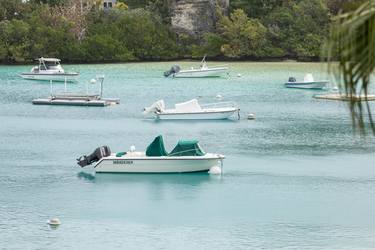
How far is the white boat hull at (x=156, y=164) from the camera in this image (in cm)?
3088

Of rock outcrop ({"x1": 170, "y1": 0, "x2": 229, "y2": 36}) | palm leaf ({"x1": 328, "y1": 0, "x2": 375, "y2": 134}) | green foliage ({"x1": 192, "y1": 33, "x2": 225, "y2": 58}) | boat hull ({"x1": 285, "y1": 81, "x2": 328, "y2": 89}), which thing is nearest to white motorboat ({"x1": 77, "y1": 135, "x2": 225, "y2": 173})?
palm leaf ({"x1": 328, "y1": 0, "x2": 375, "y2": 134})

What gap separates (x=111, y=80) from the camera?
76875 millimetres

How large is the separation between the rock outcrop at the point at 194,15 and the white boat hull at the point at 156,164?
75314 millimetres

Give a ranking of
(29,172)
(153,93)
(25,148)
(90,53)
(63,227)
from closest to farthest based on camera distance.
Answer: (63,227) < (29,172) < (25,148) < (153,93) < (90,53)

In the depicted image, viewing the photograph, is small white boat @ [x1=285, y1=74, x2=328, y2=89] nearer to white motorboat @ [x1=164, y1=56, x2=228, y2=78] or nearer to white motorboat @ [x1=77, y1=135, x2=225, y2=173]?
white motorboat @ [x1=164, y1=56, x2=228, y2=78]

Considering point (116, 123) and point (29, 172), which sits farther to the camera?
point (116, 123)

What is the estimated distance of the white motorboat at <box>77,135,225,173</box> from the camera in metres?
30.9

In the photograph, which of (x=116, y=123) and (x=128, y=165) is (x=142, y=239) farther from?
(x=116, y=123)

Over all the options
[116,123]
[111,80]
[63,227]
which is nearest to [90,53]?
[111,80]

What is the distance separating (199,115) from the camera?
49.7 metres

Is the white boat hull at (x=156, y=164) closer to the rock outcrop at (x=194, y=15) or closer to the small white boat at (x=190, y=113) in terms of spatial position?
the small white boat at (x=190, y=113)

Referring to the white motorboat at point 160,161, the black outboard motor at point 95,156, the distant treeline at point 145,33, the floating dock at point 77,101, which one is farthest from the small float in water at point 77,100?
the distant treeline at point 145,33

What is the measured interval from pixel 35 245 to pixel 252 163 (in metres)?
14.2

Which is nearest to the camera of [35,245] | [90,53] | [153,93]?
[35,245]
